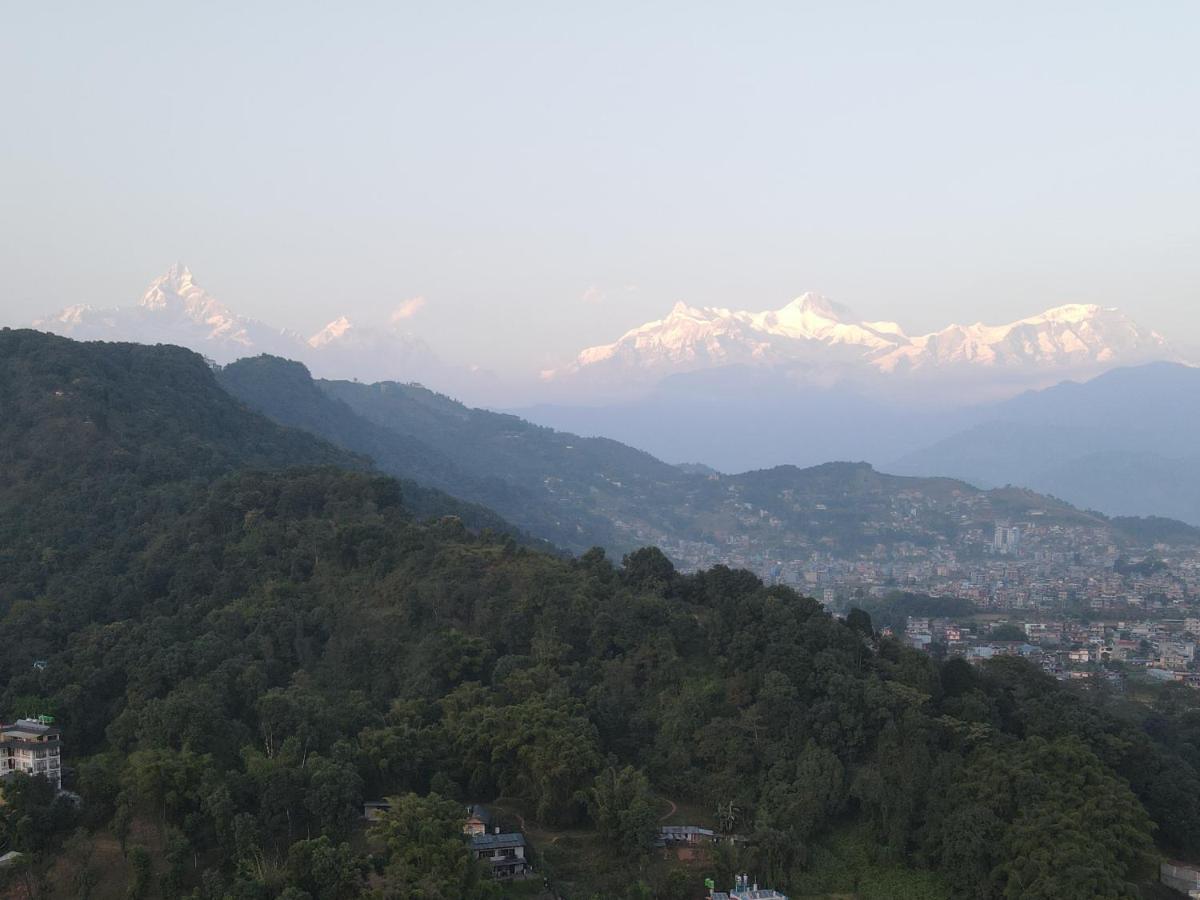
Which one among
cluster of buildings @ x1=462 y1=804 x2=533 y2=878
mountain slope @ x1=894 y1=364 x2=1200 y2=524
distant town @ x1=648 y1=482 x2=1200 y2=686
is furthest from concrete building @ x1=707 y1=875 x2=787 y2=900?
mountain slope @ x1=894 y1=364 x2=1200 y2=524

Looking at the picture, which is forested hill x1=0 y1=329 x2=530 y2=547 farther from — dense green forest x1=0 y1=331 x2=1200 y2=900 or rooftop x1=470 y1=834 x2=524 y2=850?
rooftop x1=470 y1=834 x2=524 y2=850

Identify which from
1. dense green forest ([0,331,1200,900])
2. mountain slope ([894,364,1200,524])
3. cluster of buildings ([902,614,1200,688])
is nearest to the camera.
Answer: dense green forest ([0,331,1200,900])

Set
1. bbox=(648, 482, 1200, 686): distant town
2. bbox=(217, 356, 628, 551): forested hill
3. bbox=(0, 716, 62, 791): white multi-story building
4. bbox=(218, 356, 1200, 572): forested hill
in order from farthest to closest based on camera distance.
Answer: bbox=(218, 356, 1200, 572): forested hill
bbox=(217, 356, 628, 551): forested hill
bbox=(648, 482, 1200, 686): distant town
bbox=(0, 716, 62, 791): white multi-story building

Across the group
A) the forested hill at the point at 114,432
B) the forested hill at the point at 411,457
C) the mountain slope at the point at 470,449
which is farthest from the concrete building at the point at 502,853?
the mountain slope at the point at 470,449

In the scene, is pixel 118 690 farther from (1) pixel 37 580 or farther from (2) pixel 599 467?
(2) pixel 599 467

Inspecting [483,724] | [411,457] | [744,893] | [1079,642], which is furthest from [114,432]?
[411,457]

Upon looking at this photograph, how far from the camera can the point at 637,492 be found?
3780 inches

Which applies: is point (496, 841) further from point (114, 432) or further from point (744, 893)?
point (114, 432)

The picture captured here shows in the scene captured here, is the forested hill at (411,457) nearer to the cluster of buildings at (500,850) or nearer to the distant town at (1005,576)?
the distant town at (1005,576)

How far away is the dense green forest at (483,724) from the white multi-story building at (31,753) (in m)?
0.51

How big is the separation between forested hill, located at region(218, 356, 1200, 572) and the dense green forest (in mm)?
39842

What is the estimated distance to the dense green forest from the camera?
1850cm

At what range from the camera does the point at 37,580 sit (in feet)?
102

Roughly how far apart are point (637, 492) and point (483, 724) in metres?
74.1
